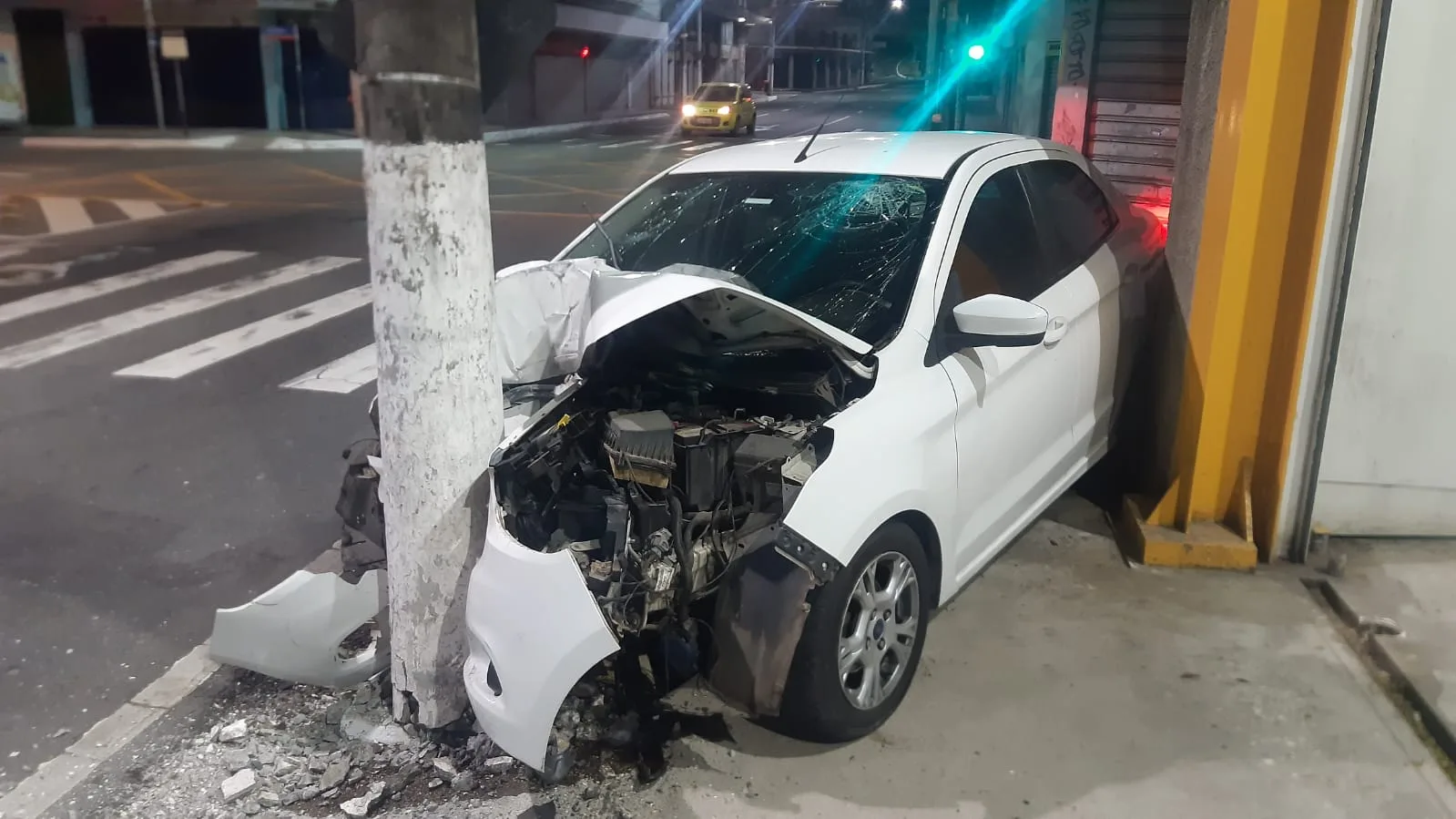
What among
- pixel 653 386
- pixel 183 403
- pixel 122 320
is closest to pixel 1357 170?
pixel 653 386

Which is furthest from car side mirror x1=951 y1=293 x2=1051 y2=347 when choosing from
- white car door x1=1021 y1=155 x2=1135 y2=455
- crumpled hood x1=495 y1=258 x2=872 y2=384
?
white car door x1=1021 y1=155 x2=1135 y2=455

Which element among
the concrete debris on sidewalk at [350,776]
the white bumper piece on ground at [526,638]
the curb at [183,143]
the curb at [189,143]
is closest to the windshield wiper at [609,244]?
the white bumper piece on ground at [526,638]

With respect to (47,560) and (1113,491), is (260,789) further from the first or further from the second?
(1113,491)

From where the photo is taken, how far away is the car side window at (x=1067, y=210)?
4562 mm

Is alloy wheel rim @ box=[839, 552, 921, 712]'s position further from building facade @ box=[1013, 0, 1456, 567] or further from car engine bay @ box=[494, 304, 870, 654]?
building facade @ box=[1013, 0, 1456, 567]

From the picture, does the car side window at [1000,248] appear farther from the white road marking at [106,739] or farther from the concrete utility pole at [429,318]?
the white road marking at [106,739]

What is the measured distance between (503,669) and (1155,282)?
3.70 meters

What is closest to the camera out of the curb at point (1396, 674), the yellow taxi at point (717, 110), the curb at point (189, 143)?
the curb at point (1396, 674)

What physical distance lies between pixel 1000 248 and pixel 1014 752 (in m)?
1.90

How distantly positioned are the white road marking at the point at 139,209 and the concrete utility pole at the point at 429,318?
42.0ft

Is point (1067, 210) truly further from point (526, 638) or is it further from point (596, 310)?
point (526, 638)

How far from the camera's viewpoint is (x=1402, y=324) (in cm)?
435

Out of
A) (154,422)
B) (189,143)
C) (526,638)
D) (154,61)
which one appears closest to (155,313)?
(154,422)

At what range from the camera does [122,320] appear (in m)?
8.79
